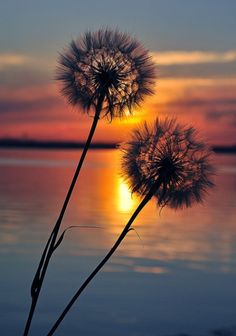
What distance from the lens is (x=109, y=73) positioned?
18.4 feet

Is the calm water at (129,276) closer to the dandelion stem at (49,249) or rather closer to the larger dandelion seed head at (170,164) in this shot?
the larger dandelion seed head at (170,164)

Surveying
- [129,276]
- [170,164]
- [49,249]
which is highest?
[170,164]

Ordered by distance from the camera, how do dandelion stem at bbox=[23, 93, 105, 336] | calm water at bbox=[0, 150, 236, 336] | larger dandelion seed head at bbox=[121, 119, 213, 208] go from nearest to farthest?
dandelion stem at bbox=[23, 93, 105, 336] < larger dandelion seed head at bbox=[121, 119, 213, 208] < calm water at bbox=[0, 150, 236, 336]

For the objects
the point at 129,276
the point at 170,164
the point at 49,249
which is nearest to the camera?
the point at 49,249

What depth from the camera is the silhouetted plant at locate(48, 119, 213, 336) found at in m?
5.58

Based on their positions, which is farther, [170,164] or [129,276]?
[129,276]

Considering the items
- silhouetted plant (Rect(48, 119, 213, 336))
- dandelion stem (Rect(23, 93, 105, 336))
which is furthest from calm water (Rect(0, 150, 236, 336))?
dandelion stem (Rect(23, 93, 105, 336))

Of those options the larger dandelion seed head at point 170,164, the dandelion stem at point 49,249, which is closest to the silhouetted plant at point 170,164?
the larger dandelion seed head at point 170,164

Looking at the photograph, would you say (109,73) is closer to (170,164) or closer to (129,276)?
(170,164)

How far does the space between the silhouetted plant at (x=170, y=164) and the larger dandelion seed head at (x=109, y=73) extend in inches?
12.1

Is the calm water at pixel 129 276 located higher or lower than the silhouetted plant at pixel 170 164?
lower

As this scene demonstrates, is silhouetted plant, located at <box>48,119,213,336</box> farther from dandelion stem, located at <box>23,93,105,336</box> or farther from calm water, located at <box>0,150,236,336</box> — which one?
dandelion stem, located at <box>23,93,105,336</box>

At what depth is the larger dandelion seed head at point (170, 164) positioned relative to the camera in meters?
5.58

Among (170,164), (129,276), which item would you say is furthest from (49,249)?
(129,276)
